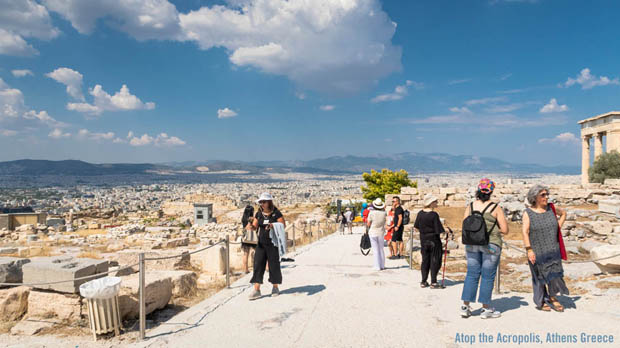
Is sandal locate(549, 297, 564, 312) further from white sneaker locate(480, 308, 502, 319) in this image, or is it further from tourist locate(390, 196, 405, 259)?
tourist locate(390, 196, 405, 259)

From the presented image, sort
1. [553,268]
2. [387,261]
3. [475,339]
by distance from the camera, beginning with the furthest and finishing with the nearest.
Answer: [387,261] → [553,268] → [475,339]

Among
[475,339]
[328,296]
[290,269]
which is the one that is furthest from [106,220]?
[475,339]

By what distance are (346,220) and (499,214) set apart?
19.5m

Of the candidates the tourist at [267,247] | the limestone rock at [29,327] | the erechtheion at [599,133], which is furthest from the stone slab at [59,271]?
the erechtheion at [599,133]

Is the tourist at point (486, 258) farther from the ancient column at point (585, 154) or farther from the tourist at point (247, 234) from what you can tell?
the ancient column at point (585, 154)

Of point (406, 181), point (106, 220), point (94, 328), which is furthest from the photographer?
point (106, 220)

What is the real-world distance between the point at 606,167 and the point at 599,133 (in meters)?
3.34

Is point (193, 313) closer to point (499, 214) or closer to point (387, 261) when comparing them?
point (499, 214)

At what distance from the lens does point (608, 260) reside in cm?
765

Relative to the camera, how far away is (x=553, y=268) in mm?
5949

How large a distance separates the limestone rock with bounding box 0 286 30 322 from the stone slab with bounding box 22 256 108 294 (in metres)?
0.26

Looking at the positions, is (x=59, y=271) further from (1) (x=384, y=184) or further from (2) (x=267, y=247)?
(1) (x=384, y=184)

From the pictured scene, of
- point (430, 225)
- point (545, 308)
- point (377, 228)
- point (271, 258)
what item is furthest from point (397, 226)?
point (545, 308)

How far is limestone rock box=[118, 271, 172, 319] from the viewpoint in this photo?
247 inches
